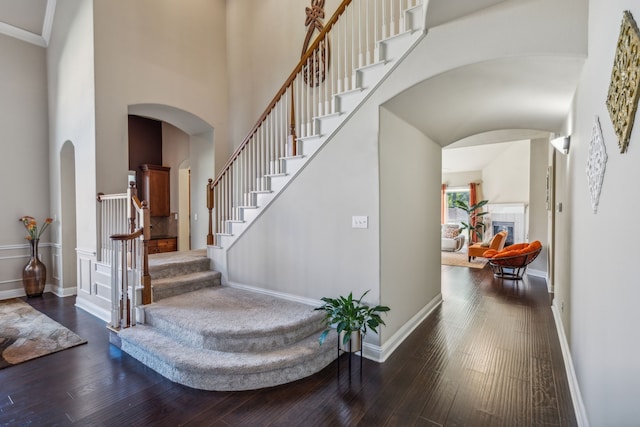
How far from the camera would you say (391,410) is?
7.34ft

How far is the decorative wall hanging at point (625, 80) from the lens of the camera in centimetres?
109

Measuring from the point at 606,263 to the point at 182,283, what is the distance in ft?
13.5

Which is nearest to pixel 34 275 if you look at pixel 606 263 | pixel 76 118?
pixel 76 118

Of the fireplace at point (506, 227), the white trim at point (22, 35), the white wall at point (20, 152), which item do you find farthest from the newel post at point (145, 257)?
the fireplace at point (506, 227)

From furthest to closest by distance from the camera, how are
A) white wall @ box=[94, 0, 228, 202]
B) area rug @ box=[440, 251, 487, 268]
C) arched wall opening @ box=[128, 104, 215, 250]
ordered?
area rug @ box=[440, 251, 487, 268] < arched wall opening @ box=[128, 104, 215, 250] < white wall @ box=[94, 0, 228, 202]

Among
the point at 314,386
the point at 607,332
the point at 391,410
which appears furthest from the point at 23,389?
the point at 607,332

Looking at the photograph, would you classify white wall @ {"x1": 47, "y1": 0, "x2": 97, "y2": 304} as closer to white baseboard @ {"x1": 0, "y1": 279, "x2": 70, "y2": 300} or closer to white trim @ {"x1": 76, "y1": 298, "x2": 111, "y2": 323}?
white baseboard @ {"x1": 0, "y1": 279, "x2": 70, "y2": 300}

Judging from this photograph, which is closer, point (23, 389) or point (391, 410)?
point (391, 410)

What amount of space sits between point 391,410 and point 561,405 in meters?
1.27

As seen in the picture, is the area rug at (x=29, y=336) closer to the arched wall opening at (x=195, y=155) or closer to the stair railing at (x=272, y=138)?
the stair railing at (x=272, y=138)

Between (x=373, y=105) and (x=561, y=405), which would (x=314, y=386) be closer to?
(x=561, y=405)

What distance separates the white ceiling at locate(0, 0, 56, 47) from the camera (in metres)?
4.95

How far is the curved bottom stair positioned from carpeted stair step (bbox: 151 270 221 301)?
28 cm

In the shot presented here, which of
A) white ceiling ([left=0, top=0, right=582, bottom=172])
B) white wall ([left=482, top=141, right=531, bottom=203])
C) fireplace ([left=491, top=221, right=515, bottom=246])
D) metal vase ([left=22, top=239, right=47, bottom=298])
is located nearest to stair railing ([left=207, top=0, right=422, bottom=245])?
white ceiling ([left=0, top=0, right=582, bottom=172])
